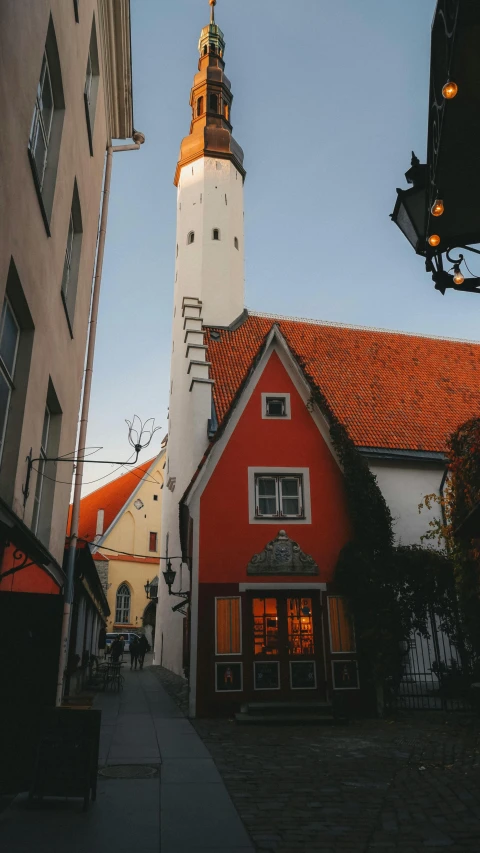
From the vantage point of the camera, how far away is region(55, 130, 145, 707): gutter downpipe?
1083cm

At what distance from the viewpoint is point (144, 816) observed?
5.86 meters

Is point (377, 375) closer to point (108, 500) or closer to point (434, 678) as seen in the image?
point (434, 678)

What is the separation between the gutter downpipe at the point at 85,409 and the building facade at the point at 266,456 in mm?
3774

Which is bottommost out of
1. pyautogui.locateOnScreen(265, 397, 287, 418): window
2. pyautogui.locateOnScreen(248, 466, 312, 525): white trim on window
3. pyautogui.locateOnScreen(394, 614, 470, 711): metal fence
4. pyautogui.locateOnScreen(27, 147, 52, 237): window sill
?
pyautogui.locateOnScreen(394, 614, 470, 711): metal fence

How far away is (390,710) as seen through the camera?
13.8 m

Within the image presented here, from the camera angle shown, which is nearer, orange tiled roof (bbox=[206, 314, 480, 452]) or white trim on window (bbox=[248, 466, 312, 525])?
white trim on window (bbox=[248, 466, 312, 525])

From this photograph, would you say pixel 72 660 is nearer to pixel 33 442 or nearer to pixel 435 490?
pixel 33 442

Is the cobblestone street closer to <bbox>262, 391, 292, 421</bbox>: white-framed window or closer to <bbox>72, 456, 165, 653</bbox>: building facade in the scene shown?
<bbox>262, 391, 292, 421</bbox>: white-framed window

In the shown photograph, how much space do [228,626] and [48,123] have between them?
10.5 meters

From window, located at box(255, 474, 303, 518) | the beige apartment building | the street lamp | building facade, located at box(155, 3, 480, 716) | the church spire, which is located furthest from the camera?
the street lamp

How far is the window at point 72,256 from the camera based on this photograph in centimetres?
985

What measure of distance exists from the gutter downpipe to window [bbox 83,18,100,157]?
6.55 feet

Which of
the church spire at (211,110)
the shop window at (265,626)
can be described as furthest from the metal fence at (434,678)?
the church spire at (211,110)

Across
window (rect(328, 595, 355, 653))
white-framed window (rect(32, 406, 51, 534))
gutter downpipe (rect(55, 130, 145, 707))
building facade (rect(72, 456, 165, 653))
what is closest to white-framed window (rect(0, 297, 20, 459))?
white-framed window (rect(32, 406, 51, 534))
